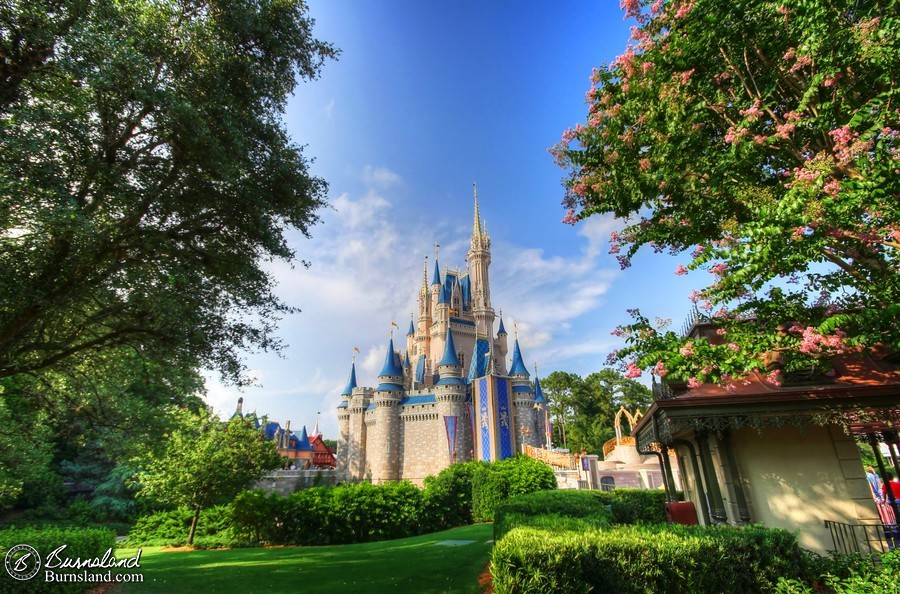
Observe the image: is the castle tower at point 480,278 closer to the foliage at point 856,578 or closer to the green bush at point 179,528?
the green bush at point 179,528

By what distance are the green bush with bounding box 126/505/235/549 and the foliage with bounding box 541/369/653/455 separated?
39.9 meters

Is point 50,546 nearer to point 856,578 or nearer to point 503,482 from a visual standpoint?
point 856,578

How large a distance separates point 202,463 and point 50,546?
42.5ft

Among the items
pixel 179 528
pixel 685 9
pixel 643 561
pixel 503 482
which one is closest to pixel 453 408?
pixel 503 482

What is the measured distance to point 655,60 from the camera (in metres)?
7.48

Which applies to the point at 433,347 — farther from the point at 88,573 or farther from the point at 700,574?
the point at 700,574

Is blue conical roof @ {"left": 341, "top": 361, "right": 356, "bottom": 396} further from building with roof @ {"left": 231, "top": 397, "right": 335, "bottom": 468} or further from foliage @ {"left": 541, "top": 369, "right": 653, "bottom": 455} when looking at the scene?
foliage @ {"left": 541, "top": 369, "right": 653, "bottom": 455}

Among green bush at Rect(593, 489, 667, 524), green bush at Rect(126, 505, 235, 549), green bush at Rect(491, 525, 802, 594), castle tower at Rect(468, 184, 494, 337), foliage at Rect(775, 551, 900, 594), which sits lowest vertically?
green bush at Rect(126, 505, 235, 549)

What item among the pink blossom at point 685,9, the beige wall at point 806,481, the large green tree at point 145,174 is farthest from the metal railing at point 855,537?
the large green tree at point 145,174

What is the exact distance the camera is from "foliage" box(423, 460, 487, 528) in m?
22.5

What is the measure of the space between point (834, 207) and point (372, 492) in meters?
20.2

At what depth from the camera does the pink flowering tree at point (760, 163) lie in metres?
5.46

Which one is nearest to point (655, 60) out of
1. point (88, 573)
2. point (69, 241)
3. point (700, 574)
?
point (700, 574)

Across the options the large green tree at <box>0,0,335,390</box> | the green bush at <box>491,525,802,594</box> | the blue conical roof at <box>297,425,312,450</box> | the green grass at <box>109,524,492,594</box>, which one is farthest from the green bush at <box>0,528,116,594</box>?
the blue conical roof at <box>297,425,312,450</box>
